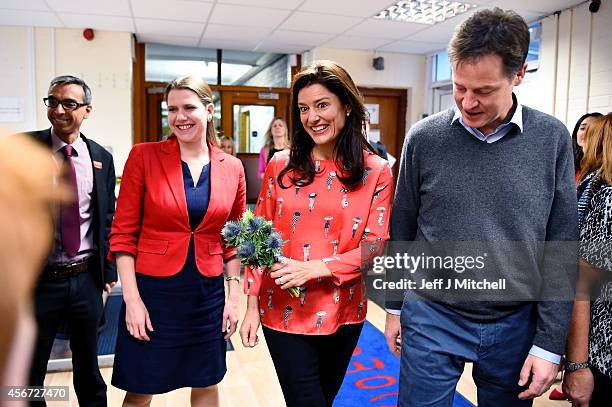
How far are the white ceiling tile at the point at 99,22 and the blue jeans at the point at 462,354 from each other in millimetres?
5057

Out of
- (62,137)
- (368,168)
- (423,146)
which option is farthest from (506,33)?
(62,137)

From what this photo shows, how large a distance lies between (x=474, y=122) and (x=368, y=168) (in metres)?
0.42

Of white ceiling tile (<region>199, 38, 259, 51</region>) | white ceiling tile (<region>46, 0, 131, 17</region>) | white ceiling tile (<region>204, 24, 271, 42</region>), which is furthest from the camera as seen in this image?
white ceiling tile (<region>199, 38, 259, 51</region>)

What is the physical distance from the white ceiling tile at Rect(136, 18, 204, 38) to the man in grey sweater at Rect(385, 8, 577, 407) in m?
4.75

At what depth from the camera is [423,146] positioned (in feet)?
4.98

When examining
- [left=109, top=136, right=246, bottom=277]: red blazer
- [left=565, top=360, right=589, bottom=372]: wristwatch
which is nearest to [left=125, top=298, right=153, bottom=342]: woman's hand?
[left=109, top=136, right=246, bottom=277]: red blazer

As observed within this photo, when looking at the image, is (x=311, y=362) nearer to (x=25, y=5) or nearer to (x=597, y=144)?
(x=597, y=144)

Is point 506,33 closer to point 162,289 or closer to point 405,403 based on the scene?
point 405,403

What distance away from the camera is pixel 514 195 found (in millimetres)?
1369

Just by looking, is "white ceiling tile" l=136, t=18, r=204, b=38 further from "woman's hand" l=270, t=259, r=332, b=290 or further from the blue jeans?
the blue jeans

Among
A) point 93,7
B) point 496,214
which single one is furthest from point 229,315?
point 93,7

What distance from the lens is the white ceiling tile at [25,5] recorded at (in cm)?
479

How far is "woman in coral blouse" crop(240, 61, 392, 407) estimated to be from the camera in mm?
1599

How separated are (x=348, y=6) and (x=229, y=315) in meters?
3.77
